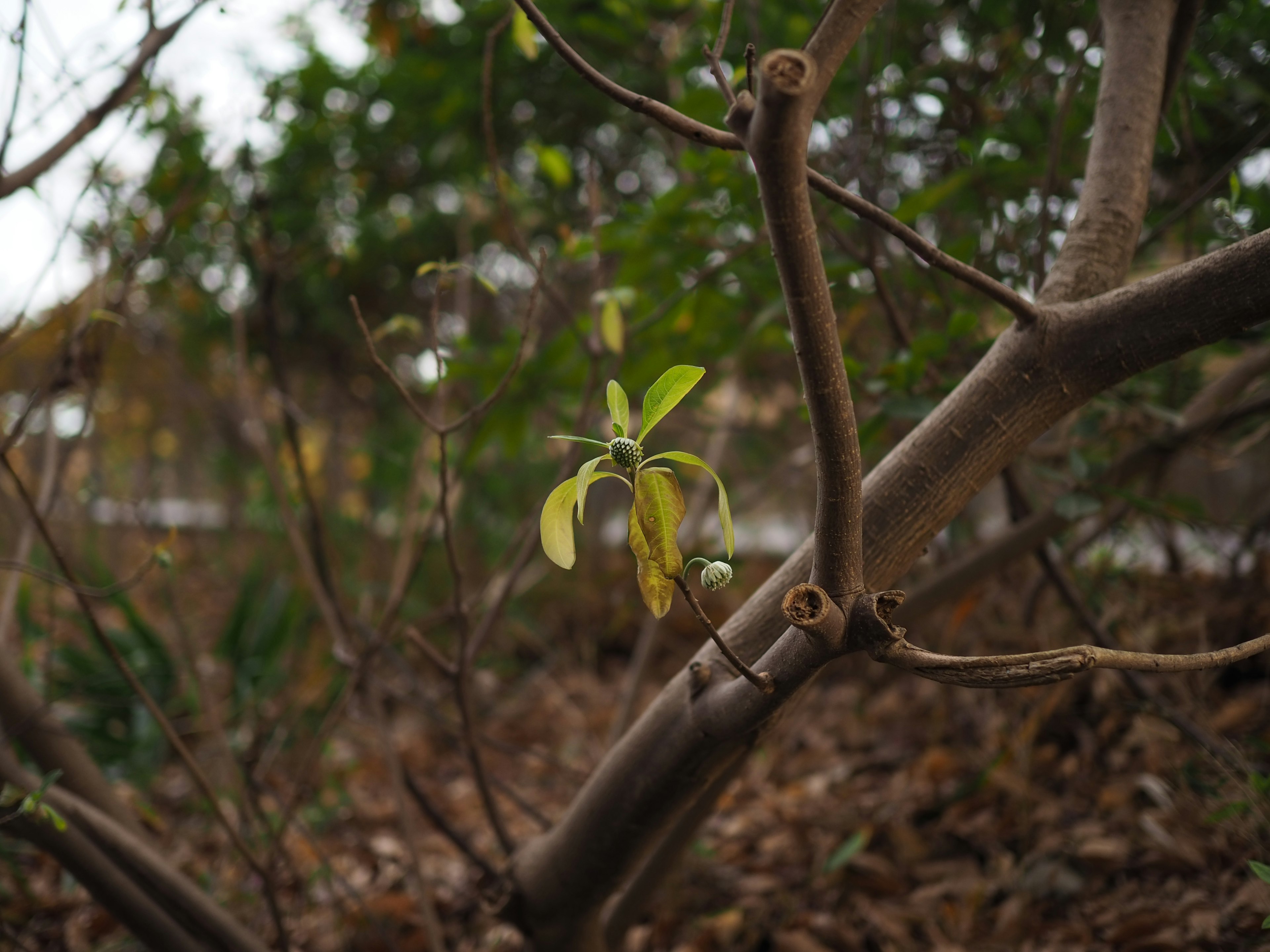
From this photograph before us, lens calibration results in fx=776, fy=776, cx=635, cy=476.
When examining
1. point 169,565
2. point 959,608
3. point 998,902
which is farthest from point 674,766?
point 959,608

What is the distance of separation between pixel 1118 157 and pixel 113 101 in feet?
4.64

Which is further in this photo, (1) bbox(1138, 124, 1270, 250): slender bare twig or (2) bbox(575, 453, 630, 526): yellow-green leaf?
(1) bbox(1138, 124, 1270, 250): slender bare twig

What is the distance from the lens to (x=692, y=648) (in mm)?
2775

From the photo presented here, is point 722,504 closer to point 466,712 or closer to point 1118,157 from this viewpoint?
point 1118,157

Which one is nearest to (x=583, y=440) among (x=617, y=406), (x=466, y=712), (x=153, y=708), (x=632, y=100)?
(x=617, y=406)

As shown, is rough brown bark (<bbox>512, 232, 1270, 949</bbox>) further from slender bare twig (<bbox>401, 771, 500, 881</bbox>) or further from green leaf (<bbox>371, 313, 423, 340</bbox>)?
green leaf (<bbox>371, 313, 423, 340</bbox>)

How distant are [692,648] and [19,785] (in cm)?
205

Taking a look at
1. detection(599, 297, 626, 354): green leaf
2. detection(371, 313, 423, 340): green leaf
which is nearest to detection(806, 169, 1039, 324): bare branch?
detection(599, 297, 626, 354): green leaf

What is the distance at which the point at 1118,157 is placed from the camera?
90 centimetres

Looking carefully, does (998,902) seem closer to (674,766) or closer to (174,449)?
(674,766)

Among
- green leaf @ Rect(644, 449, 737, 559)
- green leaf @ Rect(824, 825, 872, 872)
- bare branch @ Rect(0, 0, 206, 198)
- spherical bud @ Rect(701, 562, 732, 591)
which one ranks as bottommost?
green leaf @ Rect(824, 825, 872, 872)

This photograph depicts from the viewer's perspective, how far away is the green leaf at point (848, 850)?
152 centimetres

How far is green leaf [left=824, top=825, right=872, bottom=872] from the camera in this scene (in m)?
1.52

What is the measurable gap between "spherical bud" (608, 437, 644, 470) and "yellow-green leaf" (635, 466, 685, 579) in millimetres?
16
